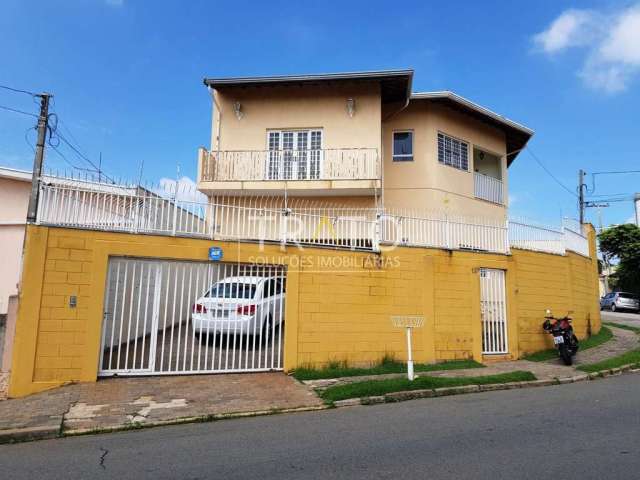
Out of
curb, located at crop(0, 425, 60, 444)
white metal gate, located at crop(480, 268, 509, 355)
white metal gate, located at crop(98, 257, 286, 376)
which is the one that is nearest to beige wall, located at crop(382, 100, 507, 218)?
white metal gate, located at crop(480, 268, 509, 355)

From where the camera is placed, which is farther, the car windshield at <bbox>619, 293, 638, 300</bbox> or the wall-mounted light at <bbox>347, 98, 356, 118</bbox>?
the car windshield at <bbox>619, 293, 638, 300</bbox>

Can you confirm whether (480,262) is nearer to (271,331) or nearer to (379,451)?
(271,331)

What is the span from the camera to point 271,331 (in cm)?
902

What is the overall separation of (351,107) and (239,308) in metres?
8.54

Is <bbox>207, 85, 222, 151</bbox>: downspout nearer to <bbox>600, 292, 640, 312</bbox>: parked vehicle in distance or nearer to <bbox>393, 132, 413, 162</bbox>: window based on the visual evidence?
<bbox>393, 132, 413, 162</bbox>: window

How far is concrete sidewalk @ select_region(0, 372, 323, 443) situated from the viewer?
561 centimetres

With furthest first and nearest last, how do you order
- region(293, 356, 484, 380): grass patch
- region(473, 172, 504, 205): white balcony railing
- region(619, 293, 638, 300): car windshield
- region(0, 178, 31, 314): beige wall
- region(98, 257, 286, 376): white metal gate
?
region(619, 293, 638, 300): car windshield, region(473, 172, 504, 205): white balcony railing, region(0, 178, 31, 314): beige wall, region(293, 356, 484, 380): grass patch, region(98, 257, 286, 376): white metal gate

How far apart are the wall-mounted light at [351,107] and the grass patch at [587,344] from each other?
29.0 feet

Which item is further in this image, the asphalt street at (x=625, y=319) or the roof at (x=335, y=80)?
the asphalt street at (x=625, y=319)

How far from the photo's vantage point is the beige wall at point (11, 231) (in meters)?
11.7

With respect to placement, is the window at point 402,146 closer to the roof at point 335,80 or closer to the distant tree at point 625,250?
the roof at point 335,80

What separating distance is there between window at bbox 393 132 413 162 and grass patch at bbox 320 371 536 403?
29.3 ft

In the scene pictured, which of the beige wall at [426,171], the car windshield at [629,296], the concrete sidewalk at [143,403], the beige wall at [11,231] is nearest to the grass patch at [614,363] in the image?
the concrete sidewalk at [143,403]

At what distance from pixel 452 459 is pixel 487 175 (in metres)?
15.2
